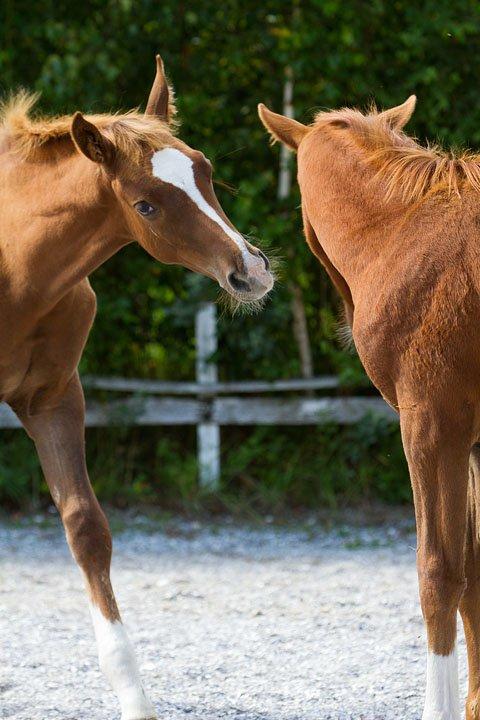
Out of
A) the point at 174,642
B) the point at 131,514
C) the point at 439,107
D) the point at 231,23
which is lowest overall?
the point at 174,642

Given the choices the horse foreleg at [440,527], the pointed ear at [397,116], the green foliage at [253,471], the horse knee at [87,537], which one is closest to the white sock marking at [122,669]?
the horse knee at [87,537]

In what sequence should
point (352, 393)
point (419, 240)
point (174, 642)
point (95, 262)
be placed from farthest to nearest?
1. point (352, 393)
2. point (174, 642)
3. point (95, 262)
4. point (419, 240)

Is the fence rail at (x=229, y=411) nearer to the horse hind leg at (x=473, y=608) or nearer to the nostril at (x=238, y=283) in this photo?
the horse hind leg at (x=473, y=608)

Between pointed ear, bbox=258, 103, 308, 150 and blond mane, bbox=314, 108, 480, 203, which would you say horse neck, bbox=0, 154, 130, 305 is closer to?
pointed ear, bbox=258, 103, 308, 150

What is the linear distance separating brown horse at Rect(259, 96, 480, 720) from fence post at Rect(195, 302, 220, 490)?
3877 mm

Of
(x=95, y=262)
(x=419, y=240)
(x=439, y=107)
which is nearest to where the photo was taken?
(x=419, y=240)

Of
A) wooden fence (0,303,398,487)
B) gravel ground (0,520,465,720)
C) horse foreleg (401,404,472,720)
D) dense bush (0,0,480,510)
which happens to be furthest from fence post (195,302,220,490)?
horse foreleg (401,404,472,720)

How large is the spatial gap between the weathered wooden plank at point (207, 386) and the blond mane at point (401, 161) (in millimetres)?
3795

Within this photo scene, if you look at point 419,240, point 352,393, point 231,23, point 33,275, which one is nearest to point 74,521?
point 33,275

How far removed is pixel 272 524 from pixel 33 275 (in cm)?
386

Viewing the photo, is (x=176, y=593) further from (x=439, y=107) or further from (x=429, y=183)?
(x=439, y=107)

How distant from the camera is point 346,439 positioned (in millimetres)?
7137

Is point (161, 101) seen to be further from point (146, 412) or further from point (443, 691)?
point (146, 412)

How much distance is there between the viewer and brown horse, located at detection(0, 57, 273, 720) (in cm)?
319
